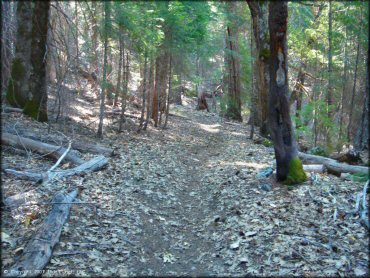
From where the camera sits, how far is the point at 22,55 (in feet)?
36.3

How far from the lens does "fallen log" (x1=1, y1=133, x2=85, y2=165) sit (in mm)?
8406

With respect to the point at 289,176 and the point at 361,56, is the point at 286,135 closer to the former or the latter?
the point at 289,176

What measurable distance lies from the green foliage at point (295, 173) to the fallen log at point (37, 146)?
5011mm

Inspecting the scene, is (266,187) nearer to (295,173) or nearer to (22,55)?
(295,173)

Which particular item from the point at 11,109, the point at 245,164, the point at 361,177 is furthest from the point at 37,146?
the point at 361,177

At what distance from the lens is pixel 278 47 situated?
7043 mm

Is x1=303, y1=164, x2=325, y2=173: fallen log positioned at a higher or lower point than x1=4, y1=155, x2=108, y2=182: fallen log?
higher

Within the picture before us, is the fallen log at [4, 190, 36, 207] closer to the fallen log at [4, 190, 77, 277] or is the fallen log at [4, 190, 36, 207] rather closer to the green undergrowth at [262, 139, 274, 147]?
the fallen log at [4, 190, 77, 277]

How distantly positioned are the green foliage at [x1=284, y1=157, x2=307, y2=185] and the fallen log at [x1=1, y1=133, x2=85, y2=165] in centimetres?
501

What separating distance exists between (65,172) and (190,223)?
2989mm

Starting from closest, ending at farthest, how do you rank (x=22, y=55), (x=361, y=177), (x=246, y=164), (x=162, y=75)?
1. (x=361, y=177)
2. (x=246, y=164)
3. (x=22, y=55)
4. (x=162, y=75)

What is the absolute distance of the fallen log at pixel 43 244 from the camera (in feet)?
14.1

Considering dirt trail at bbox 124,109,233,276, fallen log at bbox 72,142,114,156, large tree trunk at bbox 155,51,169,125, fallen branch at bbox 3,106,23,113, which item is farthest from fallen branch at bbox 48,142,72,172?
large tree trunk at bbox 155,51,169,125

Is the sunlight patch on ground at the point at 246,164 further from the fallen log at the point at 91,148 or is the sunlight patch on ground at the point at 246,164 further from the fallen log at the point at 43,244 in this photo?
the fallen log at the point at 43,244
